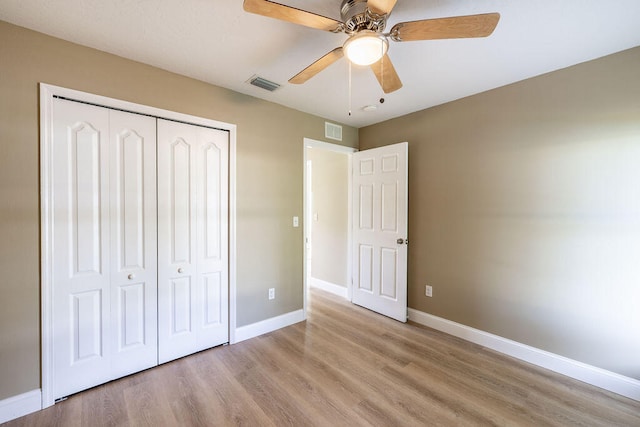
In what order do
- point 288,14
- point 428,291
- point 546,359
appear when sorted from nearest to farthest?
point 288,14 < point 546,359 < point 428,291

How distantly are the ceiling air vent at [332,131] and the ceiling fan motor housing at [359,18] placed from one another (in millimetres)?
2023

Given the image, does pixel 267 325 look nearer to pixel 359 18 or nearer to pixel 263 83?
pixel 263 83

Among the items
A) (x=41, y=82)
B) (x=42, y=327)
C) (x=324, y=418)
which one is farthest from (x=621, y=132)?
(x=42, y=327)

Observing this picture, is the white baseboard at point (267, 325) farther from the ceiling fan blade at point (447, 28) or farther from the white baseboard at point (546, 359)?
the ceiling fan blade at point (447, 28)

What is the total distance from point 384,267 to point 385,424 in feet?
6.09

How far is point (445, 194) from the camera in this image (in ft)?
9.65

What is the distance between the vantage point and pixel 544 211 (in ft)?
7.46

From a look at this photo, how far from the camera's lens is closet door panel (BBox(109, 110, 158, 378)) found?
2.04m

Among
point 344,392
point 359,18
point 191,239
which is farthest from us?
point 191,239

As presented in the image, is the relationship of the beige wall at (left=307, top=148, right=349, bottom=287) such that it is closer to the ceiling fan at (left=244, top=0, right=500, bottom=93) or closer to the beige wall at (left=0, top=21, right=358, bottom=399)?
the beige wall at (left=0, top=21, right=358, bottom=399)

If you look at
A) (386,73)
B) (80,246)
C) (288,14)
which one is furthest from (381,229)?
(80,246)

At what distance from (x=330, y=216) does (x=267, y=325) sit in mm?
1974

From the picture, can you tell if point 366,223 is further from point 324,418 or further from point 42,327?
point 42,327

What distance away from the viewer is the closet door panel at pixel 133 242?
2037 millimetres
